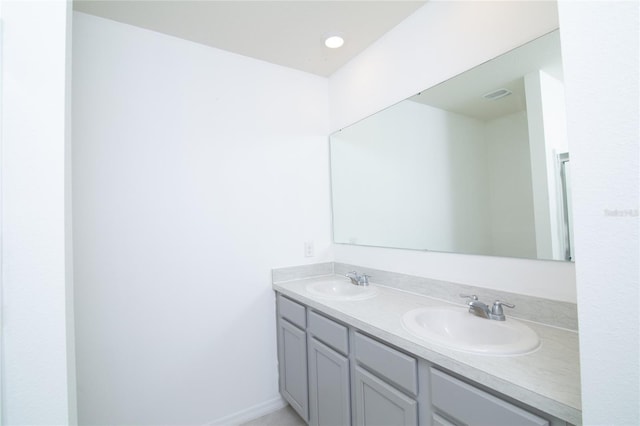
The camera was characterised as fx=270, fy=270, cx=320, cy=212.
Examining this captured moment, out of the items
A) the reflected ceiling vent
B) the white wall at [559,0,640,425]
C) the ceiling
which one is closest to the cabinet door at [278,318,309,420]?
the white wall at [559,0,640,425]

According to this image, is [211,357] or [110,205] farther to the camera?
[211,357]

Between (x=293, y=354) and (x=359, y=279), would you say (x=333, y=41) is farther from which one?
(x=293, y=354)

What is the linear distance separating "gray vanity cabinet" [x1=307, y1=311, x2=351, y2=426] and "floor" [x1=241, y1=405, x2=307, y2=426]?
0.30 m

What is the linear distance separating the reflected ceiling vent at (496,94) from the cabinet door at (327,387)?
1.52 m

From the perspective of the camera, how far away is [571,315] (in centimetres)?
106

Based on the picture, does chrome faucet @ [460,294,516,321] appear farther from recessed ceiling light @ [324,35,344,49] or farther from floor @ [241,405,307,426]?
recessed ceiling light @ [324,35,344,49]

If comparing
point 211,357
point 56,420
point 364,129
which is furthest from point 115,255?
point 364,129

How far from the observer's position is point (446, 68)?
4.97 feet

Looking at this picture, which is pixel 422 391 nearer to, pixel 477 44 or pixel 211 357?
pixel 211 357

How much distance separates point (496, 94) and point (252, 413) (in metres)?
2.51

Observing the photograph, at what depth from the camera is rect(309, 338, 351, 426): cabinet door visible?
1394 mm

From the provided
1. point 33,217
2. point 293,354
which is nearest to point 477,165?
point 293,354

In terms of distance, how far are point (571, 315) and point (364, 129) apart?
64.2 inches

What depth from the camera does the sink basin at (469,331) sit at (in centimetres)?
93
